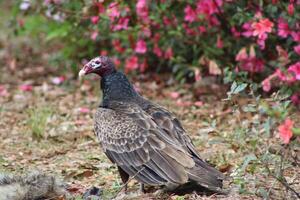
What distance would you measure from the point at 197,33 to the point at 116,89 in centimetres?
261

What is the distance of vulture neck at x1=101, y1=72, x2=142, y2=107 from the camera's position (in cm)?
653

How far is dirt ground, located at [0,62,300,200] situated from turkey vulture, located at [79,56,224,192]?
0.20 meters

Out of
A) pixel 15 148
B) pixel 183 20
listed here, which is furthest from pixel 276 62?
pixel 15 148

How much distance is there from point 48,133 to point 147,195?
2.35 m

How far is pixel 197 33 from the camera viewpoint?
8.99 m

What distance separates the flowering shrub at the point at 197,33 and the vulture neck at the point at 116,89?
1252mm

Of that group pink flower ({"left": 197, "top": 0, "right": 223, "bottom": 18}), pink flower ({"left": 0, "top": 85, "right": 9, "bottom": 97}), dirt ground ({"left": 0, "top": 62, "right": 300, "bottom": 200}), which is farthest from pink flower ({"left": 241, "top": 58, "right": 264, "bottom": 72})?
pink flower ({"left": 0, "top": 85, "right": 9, "bottom": 97})

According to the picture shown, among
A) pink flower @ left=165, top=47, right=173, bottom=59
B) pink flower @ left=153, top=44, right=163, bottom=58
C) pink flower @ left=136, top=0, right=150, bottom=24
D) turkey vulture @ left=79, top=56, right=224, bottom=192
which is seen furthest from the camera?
pink flower @ left=153, top=44, right=163, bottom=58

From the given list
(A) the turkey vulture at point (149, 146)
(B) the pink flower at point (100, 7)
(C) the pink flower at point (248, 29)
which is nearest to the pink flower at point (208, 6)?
(C) the pink flower at point (248, 29)

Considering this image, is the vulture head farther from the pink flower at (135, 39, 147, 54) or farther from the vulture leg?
the pink flower at (135, 39, 147, 54)

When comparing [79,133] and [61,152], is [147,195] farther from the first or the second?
[79,133]

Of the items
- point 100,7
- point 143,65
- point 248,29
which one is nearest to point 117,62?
point 143,65

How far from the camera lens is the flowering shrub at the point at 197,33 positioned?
7.85 metres

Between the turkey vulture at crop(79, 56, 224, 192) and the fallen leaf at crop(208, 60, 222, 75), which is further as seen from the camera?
the fallen leaf at crop(208, 60, 222, 75)
